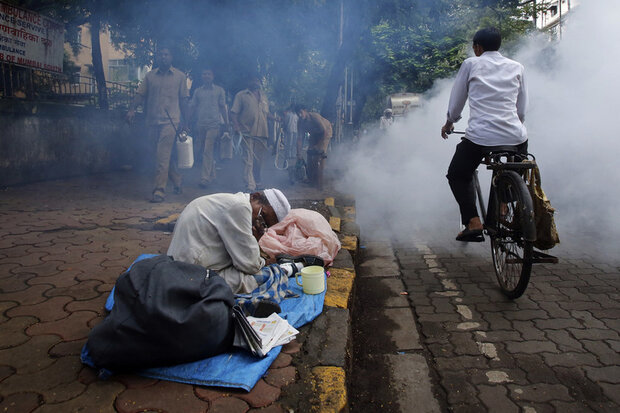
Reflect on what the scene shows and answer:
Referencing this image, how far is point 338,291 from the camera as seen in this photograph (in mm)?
3301

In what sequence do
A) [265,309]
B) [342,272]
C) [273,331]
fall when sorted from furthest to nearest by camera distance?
[342,272] → [265,309] → [273,331]

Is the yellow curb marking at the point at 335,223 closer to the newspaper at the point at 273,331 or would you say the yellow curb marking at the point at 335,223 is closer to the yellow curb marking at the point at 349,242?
the yellow curb marking at the point at 349,242

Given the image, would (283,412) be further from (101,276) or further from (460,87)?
(460,87)

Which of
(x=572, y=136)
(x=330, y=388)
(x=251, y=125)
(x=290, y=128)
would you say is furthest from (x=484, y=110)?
(x=290, y=128)

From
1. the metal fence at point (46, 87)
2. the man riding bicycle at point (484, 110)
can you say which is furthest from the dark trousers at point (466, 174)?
the metal fence at point (46, 87)

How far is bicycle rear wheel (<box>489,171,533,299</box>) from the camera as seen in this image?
312 centimetres

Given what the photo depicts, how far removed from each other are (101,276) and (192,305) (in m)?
1.72

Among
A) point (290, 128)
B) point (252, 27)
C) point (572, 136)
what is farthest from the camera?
point (290, 128)

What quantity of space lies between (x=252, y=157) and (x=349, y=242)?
4009 mm

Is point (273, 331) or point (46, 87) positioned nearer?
point (273, 331)

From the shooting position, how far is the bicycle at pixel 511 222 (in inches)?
122

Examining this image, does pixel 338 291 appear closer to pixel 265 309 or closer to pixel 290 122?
pixel 265 309

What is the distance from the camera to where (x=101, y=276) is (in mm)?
3430

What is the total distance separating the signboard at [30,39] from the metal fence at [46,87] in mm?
179
